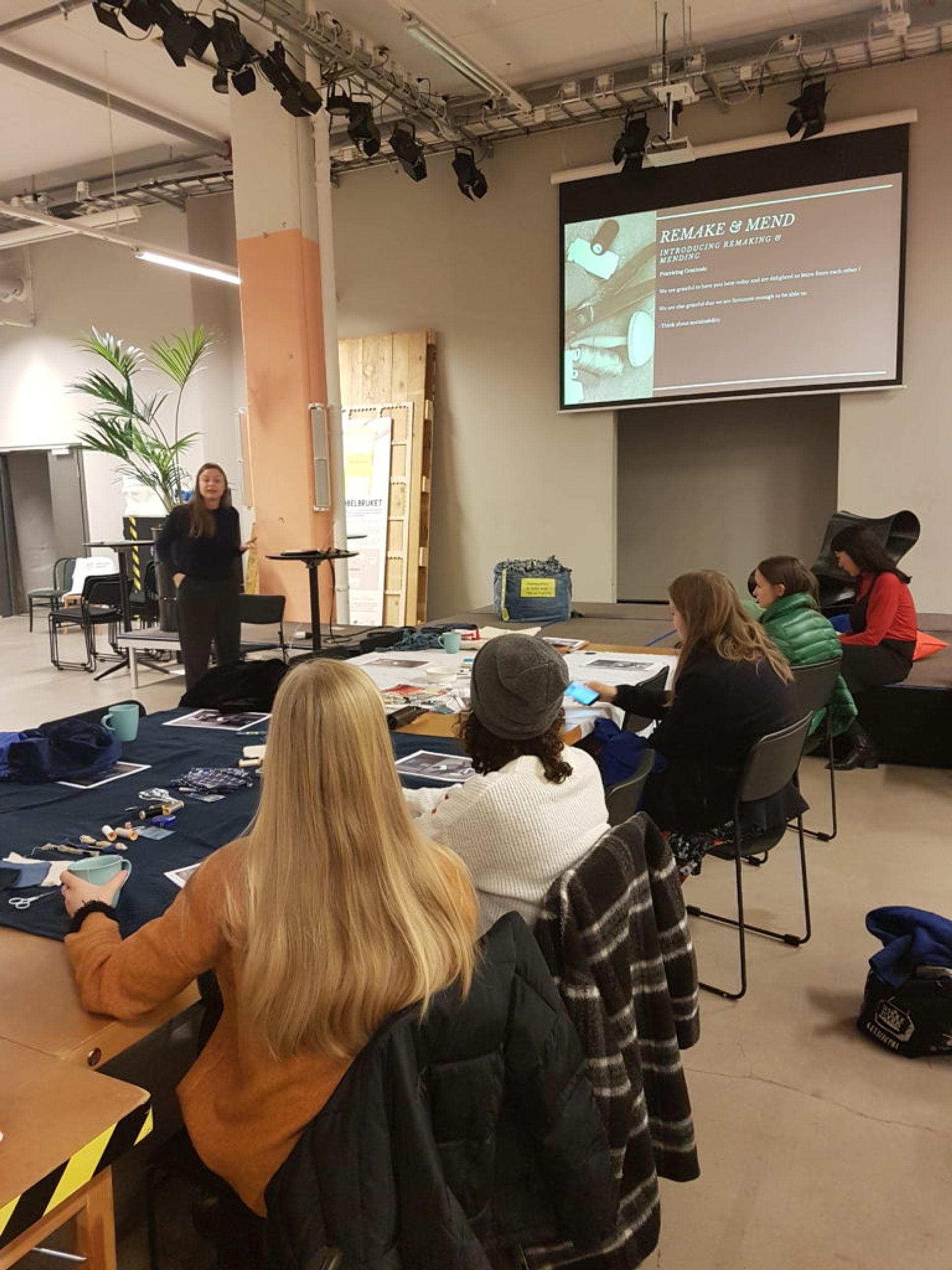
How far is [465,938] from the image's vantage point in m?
1.18

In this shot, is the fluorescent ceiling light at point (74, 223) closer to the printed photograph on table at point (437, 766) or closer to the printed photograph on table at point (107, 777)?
the printed photograph on table at point (107, 777)

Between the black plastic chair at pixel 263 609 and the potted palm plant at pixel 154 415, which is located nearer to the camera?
the black plastic chair at pixel 263 609

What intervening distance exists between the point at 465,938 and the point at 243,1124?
387 millimetres

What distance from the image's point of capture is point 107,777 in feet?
7.08

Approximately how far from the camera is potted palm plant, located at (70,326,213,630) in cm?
745

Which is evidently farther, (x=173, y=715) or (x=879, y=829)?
(x=879, y=829)

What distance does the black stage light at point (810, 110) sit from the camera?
6109mm

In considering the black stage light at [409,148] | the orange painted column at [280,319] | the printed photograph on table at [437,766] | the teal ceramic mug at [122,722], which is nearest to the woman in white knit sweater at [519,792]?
the printed photograph on table at [437,766]

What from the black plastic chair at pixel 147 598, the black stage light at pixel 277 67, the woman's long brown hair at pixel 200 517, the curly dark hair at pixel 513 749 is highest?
the black stage light at pixel 277 67

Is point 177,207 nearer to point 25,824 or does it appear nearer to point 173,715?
point 173,715

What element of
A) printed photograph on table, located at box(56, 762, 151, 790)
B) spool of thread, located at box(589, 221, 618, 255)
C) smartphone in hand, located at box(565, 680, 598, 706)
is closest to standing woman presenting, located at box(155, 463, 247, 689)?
smartphone in hand, located at box(565, 680, 598, 706)

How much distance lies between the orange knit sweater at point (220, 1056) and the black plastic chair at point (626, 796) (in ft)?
2.05

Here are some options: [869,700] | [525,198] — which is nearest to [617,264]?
[525,198]

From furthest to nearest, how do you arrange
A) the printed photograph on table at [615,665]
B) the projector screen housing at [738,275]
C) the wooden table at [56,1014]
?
the projector screen housing at [738,275], the printed photograph on table at [615,665], the wooden table at [56,1014]
